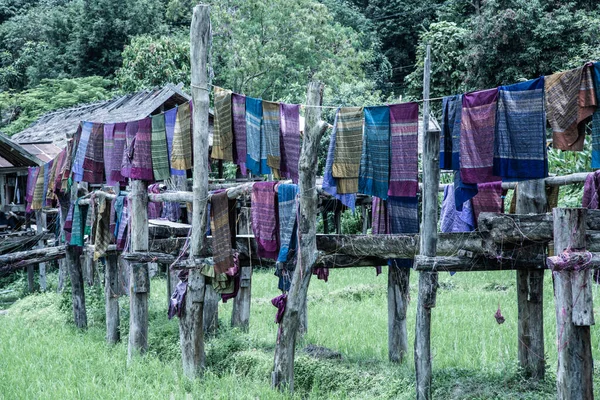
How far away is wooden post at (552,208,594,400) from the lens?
585 cm

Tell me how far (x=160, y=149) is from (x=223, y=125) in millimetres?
1725

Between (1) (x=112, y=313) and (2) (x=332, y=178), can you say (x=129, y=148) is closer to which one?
(1) (x=112, y=313)

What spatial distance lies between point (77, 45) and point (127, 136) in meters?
21.6

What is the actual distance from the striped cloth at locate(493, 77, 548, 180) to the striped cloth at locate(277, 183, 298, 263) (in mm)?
2358

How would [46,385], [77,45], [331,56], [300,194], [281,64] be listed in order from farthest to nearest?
1. [77,45]
2. [331,56]
3. [281,64]
4. [46,385]
5. [300,194]

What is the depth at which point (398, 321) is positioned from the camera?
9172 millimetres

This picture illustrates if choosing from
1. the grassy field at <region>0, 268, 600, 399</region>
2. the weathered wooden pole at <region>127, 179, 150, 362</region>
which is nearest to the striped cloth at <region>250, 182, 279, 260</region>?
the grassy field at <region>0, 268, 600, 399</region>

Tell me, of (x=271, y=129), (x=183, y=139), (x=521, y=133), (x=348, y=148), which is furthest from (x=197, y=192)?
(x=521, y=133)

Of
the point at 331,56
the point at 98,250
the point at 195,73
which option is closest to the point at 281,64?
the point at 331,56

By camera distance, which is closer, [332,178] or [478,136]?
[478,136]

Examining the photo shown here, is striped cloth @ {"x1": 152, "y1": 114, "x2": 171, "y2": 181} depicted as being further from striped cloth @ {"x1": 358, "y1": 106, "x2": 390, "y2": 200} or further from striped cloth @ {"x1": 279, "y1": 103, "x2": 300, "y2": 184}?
striped cloth @ {"x1": 358, "y1": 106, "x2": 390, "y2": 200}

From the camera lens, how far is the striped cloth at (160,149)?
998 centimetres

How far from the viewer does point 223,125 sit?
8.69m

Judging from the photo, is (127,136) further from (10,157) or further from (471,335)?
(10,157)
